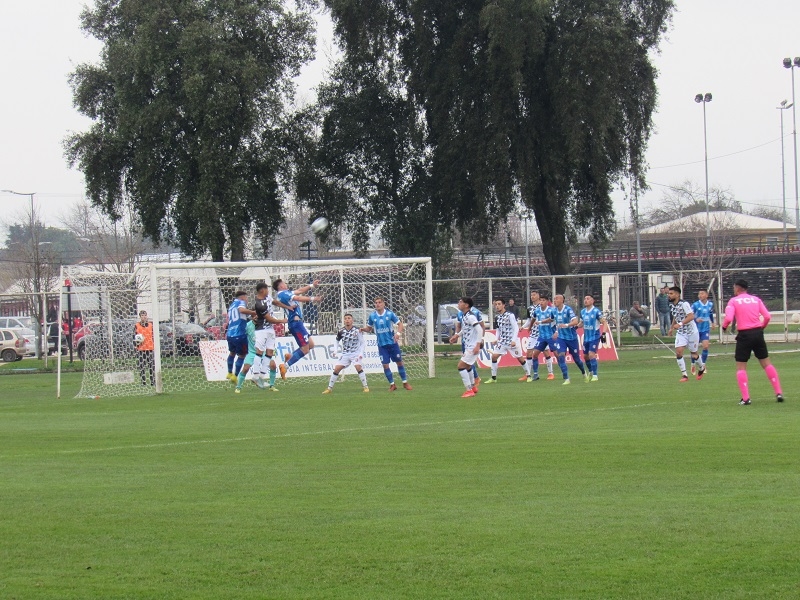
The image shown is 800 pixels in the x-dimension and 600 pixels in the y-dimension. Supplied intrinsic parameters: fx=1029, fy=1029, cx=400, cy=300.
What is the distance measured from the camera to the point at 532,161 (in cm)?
3894

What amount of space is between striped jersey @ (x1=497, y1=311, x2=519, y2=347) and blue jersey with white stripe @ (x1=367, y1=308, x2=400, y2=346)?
3.92 meters

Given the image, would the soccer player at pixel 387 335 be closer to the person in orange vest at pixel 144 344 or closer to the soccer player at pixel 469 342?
the soccer player at pixel 469 342

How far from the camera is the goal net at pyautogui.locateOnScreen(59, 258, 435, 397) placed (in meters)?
25.4

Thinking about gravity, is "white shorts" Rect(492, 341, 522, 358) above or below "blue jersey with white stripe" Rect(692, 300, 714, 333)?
below

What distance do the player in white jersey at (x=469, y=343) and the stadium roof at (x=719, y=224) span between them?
195 feet

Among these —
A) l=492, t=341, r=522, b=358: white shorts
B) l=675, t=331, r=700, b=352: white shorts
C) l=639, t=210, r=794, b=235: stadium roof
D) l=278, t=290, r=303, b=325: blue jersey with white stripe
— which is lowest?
l=492, t=341, r=522, b=358: white shorts

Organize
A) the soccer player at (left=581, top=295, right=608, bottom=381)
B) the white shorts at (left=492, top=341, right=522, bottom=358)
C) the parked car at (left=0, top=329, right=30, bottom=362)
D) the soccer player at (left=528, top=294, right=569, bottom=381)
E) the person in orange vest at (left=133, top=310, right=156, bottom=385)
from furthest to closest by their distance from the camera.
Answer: the parked car at (left=0, top=329, right=30, bottom=362)
the person in orange vest at (left=133, top=310, right=156, bottom=385)
the white shorts at (left=492, top=341, right=522, bottom=358)
the soccer player at (left=528, top=294, right=569, bottom=381)
the soccer player at (left=581, top=295, right=608, bottom=381)

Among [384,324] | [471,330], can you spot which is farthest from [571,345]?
[384,324]

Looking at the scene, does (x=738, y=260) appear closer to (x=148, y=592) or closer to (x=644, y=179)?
(x=644, y=179)

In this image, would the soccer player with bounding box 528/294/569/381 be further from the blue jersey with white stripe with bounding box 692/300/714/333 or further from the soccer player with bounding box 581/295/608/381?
the blue jersey with white stripe with bounding box 692/300/714/333

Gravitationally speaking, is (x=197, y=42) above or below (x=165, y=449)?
above

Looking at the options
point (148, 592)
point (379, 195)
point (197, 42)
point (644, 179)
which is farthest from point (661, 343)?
point (148, 592)

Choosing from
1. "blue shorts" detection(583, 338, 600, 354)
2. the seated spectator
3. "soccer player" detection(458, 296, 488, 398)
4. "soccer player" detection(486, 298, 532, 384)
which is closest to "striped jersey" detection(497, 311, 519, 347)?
"soccer player" detection(486, 298, 532, 384)

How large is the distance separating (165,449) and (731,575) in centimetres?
809
